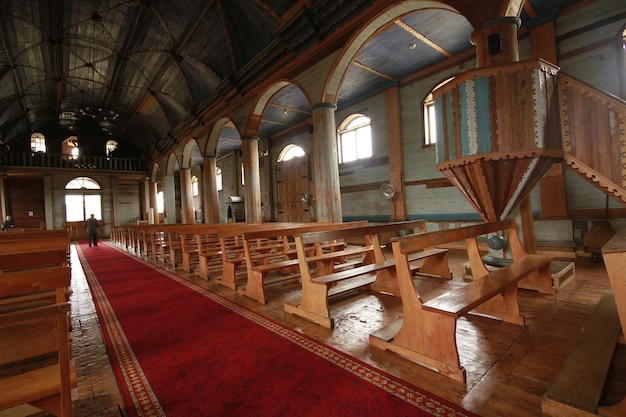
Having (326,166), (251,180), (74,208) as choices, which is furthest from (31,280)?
(74,208)

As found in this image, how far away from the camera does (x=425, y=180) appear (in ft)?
27.7

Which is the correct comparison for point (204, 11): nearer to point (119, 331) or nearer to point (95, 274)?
point (95, 274)

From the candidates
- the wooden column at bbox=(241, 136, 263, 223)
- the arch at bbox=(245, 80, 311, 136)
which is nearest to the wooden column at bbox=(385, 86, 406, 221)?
the arch at bbox=(245, 80, 311, 136)

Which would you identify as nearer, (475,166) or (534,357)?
(534,357)

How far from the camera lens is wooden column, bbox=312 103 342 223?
686cm

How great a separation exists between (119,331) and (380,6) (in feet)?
21.0

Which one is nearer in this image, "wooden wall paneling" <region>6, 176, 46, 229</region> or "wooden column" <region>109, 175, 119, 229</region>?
"wooden wall paneling" <region>6, 176, 46, 229</region>

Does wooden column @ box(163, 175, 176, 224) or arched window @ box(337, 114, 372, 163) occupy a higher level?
arched window @ box(337, 114, 372, 163)

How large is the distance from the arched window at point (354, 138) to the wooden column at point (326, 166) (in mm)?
3532

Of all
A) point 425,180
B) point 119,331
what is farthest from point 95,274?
point 425,180

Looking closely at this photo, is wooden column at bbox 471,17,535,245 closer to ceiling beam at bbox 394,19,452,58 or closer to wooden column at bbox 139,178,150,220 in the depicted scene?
ceiling beam at bbox 394,19,452,58

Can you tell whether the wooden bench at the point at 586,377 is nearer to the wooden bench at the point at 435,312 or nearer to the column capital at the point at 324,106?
the wooden bench at the point at 435,312

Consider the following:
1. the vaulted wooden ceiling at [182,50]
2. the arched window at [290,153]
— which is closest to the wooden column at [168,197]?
the vaulted wooden ceiling at [182,50]

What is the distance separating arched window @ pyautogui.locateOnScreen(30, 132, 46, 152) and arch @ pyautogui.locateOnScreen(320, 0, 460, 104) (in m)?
19.6
